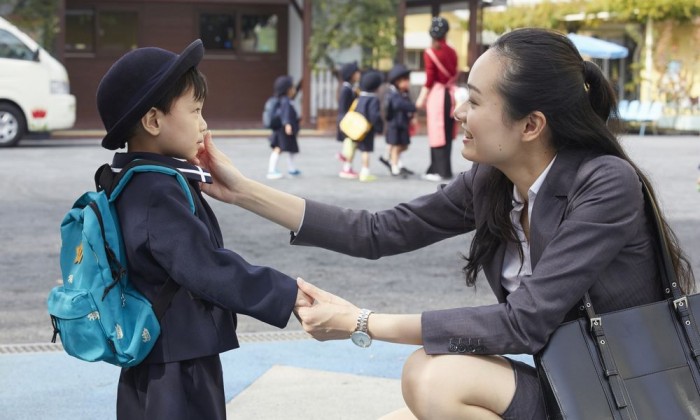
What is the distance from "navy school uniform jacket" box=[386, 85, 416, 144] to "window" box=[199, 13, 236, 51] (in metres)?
10.8

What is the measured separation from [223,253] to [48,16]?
767 inches

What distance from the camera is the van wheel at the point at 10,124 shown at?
55.3 feet

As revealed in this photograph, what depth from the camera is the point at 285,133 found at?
13516mm

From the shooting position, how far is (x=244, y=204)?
3342 mm

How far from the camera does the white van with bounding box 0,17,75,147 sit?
55.2 feet

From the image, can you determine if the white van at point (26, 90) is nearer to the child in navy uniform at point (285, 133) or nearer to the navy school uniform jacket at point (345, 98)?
the child in navy uniform at point (285, 133)

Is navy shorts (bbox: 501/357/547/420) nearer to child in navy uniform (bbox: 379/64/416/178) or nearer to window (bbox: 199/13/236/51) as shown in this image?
child in navy uniform (bbox: 379/64/416/178)

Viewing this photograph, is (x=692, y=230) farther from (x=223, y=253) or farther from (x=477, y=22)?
(x=477, y=22)

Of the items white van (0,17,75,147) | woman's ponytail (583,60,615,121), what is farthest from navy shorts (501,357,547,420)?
white van (0,17,75,147)

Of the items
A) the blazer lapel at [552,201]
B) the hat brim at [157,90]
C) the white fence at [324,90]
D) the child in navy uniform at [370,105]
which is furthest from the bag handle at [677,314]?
the white fence at [324,90]

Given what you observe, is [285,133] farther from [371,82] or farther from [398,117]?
[398,117]

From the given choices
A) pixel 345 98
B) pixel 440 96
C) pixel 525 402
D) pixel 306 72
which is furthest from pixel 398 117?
pixel 525 402

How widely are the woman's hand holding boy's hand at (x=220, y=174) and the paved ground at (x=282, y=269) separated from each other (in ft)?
3.72

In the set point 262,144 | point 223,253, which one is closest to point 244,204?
point 223,253
